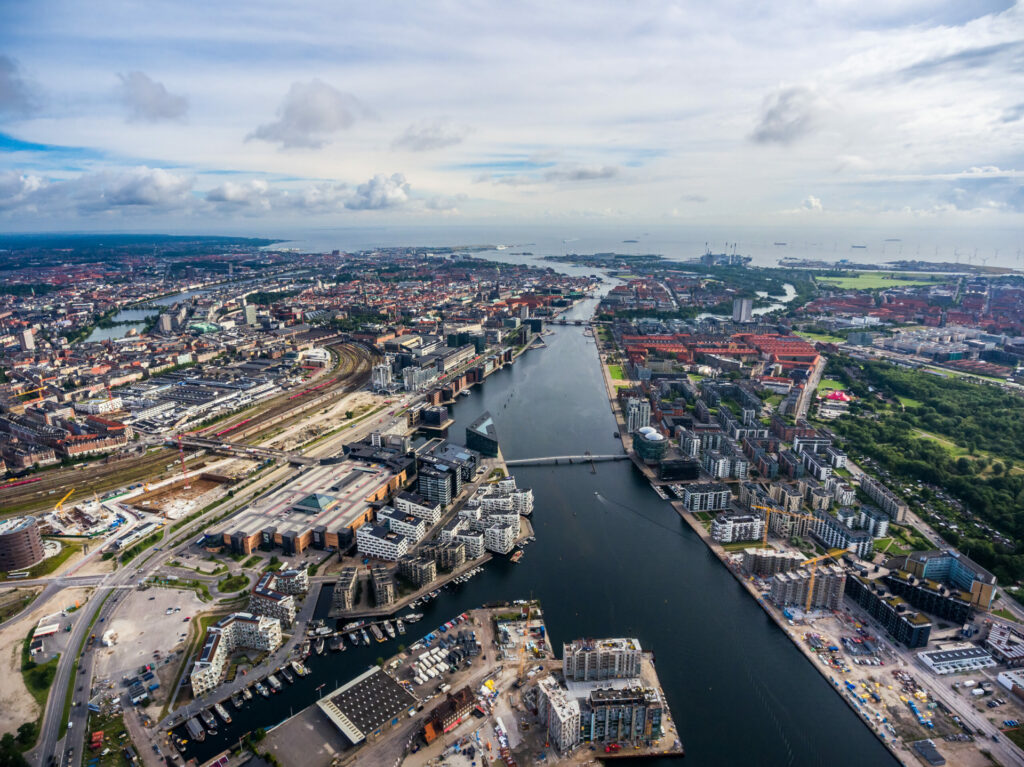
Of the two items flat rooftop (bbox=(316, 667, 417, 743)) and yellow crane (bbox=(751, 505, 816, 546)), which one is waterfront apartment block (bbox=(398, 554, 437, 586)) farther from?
yellow crane (bbox=(751, 505, 816, 546))

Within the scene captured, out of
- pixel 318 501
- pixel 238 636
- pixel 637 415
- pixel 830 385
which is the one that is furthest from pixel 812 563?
pixel 830 385

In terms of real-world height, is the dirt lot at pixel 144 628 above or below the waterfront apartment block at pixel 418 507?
below

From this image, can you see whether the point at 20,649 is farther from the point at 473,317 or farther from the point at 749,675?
the point at 473,317

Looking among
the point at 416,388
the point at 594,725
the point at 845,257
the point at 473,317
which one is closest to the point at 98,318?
the point at 473,317

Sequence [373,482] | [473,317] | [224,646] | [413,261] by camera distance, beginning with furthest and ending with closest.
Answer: [413,261]
[473,317]
[373,482]
[224,646]

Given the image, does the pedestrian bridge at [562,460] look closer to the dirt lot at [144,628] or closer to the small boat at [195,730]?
the dirt lot at [144,628]

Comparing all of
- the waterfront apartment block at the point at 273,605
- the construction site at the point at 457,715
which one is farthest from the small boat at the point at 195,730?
the waterfront apartment block at the point at 273,605
